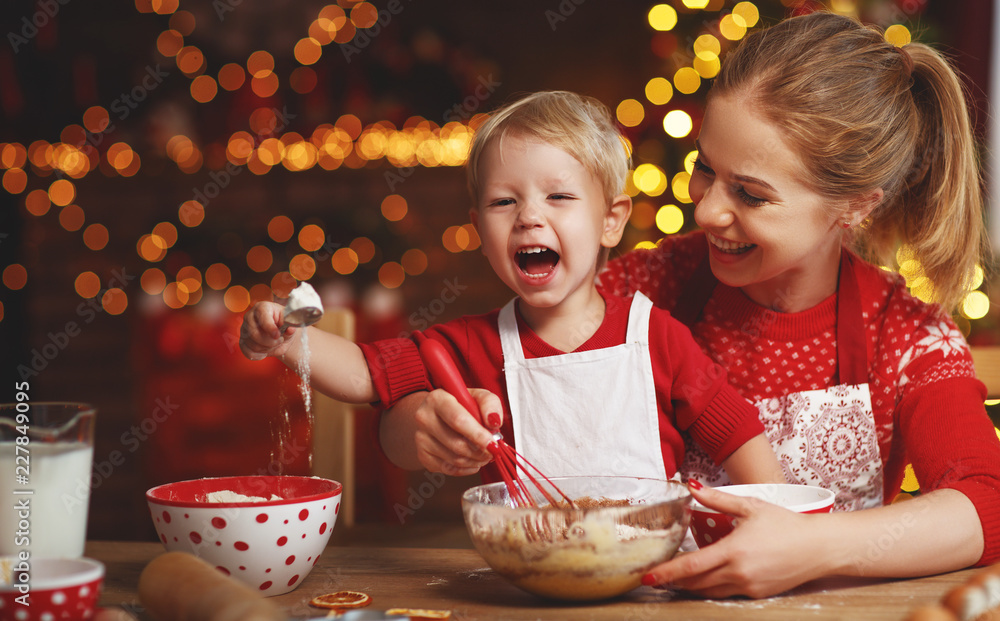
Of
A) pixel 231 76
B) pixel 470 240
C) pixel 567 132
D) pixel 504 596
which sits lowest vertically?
pixel 504 596

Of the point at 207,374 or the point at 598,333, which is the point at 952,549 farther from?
the point at 207,374

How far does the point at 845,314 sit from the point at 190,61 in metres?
3.34

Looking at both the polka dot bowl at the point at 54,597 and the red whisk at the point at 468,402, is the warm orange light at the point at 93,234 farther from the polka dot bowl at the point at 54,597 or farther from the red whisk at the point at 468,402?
the polka dot bowl at the point at 54,597

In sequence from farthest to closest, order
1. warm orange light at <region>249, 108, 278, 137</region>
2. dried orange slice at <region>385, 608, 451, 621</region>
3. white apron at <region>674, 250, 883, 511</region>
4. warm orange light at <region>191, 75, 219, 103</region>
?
1. warm orange light at <region>191, 75, 219, 103</region>
2. warm orange light at <region>249, 108, 278, 137</region>
3. white apron at <region>674, 250, 883, 511</region>
4. dried orange slice at <region>385, 608, 451, 621</region>

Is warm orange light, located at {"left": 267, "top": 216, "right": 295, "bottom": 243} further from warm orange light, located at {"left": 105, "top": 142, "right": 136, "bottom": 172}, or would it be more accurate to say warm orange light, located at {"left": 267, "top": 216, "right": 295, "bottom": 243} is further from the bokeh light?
the bokeh light

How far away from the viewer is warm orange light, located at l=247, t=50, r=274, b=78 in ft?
12.5

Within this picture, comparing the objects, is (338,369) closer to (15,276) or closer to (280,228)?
(280,228)

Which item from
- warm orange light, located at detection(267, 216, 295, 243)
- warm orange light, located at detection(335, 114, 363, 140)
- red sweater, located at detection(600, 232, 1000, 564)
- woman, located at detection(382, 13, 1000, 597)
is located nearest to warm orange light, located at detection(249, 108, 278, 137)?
warm orange light, located at detection(335, 114, 363, 140)

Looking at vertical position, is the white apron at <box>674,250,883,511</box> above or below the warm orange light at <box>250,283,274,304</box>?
below

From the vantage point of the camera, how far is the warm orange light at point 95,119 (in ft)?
12.2

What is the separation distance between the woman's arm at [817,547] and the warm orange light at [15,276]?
11.7ft

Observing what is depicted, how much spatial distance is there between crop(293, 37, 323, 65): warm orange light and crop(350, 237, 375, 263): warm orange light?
2.96 ft

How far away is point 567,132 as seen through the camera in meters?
1.18

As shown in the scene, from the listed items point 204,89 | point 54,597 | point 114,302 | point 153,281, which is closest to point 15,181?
point 114,302
